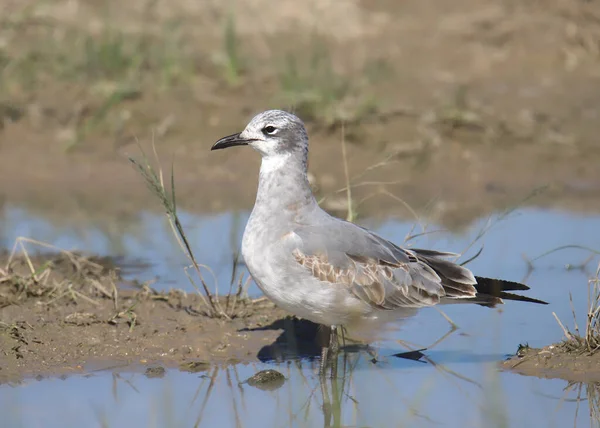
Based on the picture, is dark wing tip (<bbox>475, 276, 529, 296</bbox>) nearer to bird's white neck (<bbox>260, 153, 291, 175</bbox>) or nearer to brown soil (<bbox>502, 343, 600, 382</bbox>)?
brown soil (<bbox>502, 343, 600, 382</bbox>)

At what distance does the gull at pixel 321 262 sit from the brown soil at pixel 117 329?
591 mm

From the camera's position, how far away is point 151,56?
12.5 metres

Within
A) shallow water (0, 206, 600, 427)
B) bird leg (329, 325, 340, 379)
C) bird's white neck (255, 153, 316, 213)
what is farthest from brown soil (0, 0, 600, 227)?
bird leg (329, 325, 340, 379)

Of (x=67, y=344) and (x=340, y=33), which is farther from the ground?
(x=340, y=33)

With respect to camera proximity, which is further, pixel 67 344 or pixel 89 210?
pixel 89 210

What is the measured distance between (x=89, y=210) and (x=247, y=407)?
4.55 m

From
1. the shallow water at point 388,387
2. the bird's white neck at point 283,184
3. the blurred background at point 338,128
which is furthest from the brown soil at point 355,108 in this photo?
the bird's white neck at point 283,184

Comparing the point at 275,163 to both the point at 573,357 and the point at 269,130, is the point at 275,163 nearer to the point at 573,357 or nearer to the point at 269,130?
the point at 269,130

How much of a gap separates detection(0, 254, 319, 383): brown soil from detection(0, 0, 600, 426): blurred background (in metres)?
0.29

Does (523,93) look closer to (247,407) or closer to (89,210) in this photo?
(89,210)

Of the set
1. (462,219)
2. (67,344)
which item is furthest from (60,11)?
(67,344)

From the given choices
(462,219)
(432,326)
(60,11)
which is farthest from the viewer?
(60,11)

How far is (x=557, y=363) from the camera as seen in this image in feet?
21.6

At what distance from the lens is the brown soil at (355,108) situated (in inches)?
427
